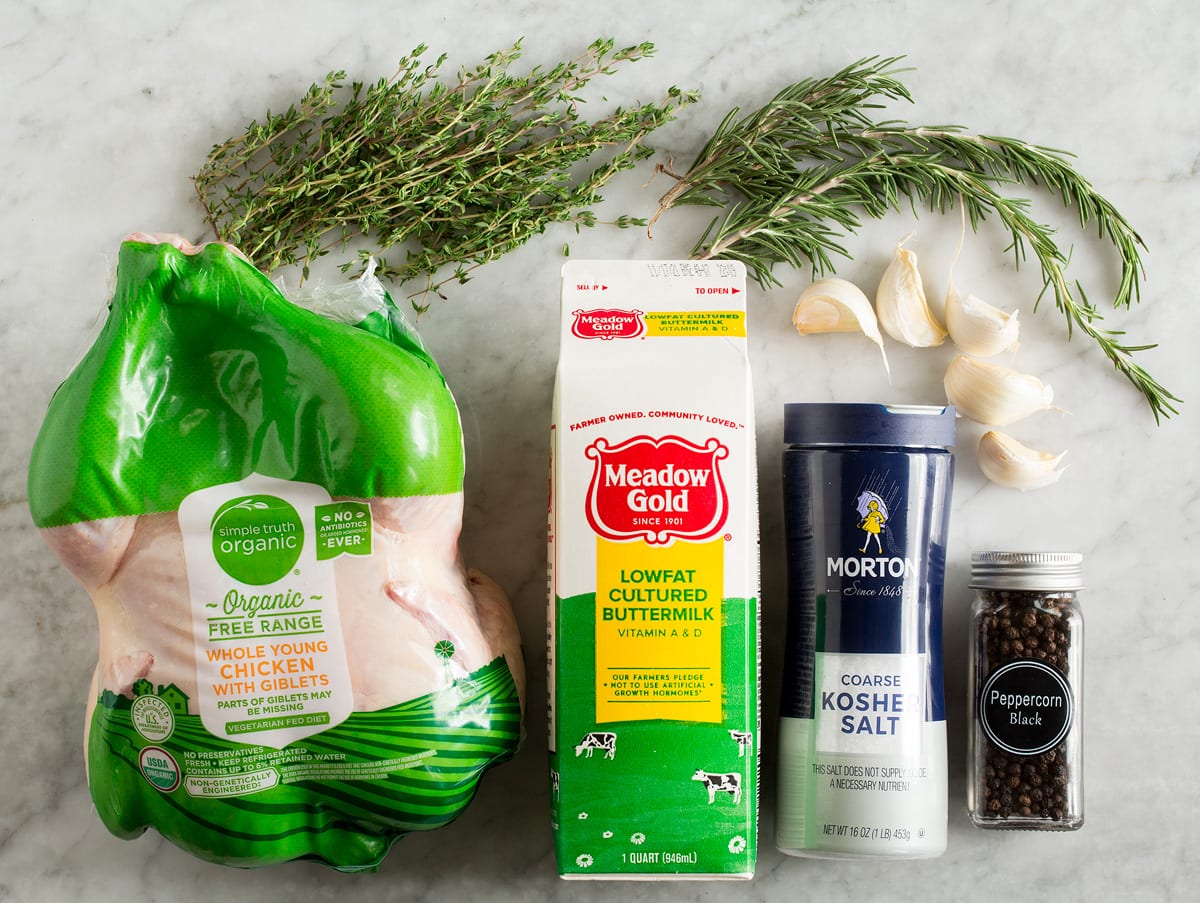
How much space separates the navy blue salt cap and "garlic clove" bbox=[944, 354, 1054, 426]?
0.32ft

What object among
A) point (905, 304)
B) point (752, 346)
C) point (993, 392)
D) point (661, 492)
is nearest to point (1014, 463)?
point (993, 392)

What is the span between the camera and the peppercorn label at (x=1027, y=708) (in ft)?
3.21

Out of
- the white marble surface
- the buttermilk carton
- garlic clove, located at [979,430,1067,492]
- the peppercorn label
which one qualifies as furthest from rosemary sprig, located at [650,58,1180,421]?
the peppercorn label

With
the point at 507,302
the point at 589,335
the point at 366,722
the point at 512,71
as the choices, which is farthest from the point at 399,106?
the point at 366,722

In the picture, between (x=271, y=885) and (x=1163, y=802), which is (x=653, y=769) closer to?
(x=271, y=885)

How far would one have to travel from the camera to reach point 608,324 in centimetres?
96

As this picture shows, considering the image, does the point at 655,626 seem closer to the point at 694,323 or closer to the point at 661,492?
the point at 661,492

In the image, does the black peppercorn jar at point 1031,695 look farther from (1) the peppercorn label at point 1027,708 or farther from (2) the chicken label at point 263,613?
(2) the chicken label at point 263,613

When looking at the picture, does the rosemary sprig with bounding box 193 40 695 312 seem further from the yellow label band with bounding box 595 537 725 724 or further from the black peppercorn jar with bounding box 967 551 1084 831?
the black peppercorn jar with bounding box 967 551 1084 831

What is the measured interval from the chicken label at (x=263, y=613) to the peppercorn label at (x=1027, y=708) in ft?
2.09

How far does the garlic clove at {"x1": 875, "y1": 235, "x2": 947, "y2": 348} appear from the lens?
3.55 feet

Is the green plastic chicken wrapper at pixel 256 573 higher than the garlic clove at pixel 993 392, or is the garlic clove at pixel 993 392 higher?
the garlic clove at pixel 993 392

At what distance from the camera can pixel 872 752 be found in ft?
3.15

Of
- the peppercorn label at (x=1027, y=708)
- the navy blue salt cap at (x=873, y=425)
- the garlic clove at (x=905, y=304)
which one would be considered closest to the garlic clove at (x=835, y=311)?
the garlic clove at (x=905, y=304)
